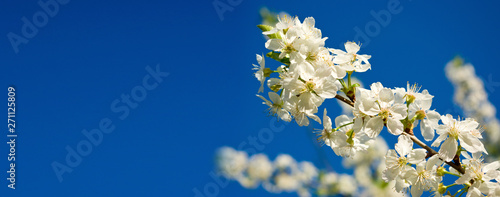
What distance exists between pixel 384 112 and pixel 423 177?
12.1 inches

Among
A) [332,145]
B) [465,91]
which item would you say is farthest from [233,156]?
[332,145]

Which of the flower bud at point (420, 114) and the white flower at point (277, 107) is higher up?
the white flower at point (277, 107)

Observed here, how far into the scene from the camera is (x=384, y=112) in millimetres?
1344

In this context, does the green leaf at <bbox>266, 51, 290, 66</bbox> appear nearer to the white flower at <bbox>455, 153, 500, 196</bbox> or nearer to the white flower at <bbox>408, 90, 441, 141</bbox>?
the white flower at <bbox>408, 90, 441, 141</bbox>

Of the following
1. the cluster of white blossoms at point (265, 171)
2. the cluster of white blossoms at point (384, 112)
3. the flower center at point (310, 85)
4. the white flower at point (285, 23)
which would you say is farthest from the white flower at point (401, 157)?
the cluster of white blossoms at point (265, 171)

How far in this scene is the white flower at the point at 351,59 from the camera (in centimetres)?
150

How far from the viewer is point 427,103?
1406mm

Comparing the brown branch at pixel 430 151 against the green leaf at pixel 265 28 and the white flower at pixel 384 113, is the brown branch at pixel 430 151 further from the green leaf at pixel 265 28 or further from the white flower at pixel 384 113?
the green leaf at pixel 265 28

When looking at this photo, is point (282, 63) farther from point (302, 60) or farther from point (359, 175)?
point (359, 175)

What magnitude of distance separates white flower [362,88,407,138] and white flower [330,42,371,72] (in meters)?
0.19

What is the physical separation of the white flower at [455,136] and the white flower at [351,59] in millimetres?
373

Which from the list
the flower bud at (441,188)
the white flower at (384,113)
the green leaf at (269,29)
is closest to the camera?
the white flower at (384,113)

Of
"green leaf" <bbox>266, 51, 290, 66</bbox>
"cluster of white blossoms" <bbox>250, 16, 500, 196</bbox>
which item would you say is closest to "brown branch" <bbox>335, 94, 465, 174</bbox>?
"cluster of white blossoms" <bbox>250, 16, 500, 196</bbox>

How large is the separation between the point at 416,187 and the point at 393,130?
28cm
